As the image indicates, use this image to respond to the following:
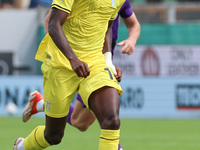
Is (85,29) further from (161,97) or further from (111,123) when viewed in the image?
(161,97)

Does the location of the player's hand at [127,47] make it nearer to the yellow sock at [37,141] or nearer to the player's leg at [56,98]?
the player's leg at [56,98]

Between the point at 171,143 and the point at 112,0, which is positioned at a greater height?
the point at 112,0

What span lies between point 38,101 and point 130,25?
1531 mm

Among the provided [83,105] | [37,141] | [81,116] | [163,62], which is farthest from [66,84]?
[163,62]

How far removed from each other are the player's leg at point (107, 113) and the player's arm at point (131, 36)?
27.3 inches

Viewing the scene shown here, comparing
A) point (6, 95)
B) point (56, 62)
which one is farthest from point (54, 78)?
point (6, 95)

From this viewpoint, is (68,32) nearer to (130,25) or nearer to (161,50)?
(130,25)

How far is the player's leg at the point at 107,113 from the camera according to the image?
531 centimetres

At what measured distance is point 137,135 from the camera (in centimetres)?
1052

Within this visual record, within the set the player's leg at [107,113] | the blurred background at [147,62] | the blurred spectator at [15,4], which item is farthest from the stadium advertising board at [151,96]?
the player's leg at [107,113]

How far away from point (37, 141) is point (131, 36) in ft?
4.78

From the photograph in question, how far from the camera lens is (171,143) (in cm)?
914

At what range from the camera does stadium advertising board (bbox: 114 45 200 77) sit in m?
15.6

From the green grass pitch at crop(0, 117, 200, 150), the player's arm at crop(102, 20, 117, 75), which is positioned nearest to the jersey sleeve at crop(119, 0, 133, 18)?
the player's arm at crop(102, 20, 117, 75)
